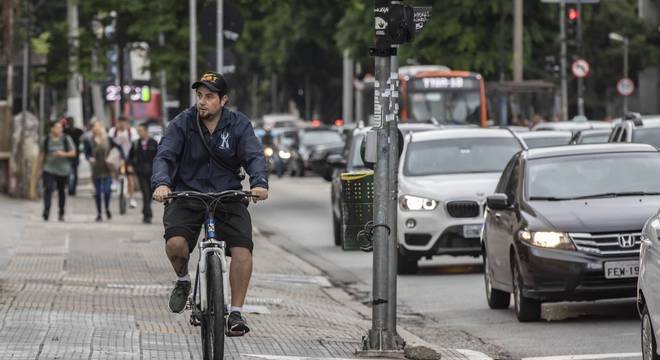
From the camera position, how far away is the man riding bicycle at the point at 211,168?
10453mm

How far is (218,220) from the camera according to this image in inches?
413

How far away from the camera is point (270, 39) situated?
81.8m

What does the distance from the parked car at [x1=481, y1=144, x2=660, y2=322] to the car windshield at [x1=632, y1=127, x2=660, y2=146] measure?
14.8 ft

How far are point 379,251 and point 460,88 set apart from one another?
39391mm

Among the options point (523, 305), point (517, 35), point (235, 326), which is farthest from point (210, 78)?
point (517, 35)

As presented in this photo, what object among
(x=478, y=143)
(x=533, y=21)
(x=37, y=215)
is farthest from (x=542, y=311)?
(x=533, y=21)

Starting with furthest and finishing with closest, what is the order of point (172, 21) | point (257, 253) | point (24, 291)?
1. point (172, 21)
2. point (257, 253)
3. point (24, 291)

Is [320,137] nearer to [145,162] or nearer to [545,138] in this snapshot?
[145,162]

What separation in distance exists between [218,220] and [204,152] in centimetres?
40

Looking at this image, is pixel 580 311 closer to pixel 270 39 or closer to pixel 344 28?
pixel 344 28

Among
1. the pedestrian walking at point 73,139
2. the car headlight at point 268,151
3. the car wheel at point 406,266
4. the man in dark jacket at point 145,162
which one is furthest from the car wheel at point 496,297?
the car headlight at point 268,151

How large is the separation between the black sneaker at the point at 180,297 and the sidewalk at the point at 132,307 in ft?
0.95

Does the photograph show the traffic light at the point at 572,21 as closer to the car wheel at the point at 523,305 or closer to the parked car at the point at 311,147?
the parked car at the point at 311,147

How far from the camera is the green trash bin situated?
12695 mm
